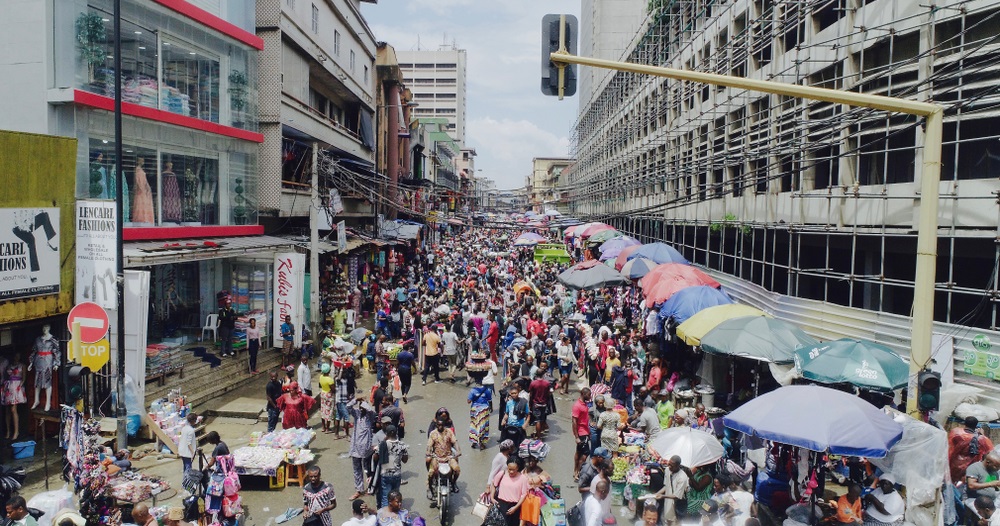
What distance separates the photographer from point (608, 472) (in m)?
8.59

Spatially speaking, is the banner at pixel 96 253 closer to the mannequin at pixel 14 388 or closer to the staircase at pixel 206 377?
the mannequin at pixel 14 388

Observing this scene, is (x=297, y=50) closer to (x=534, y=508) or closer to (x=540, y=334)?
(x=540, y=334)

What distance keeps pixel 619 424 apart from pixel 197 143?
41.4 feet

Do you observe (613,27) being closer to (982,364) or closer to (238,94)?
(238,94)

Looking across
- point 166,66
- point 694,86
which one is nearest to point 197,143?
point 166,66

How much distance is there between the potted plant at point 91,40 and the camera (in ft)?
43.5

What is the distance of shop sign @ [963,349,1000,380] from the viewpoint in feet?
34.3

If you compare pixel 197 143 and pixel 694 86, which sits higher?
pixel 694 86

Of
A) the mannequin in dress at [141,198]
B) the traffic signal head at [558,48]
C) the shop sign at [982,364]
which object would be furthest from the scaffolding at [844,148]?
the mannequin in dress at [141,198]

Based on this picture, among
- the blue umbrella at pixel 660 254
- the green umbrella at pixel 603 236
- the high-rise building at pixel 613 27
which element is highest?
the high-rise building at pixel 613 27

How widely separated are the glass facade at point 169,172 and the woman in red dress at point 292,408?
18.2ft

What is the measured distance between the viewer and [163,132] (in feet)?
52.0

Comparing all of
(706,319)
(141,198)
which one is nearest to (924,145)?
(706,319)

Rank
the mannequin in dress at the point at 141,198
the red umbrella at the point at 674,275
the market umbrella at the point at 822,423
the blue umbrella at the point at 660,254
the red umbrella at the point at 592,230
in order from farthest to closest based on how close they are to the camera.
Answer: the red umbrella at the point at 592,230, the blue umbrella at the point at 660,254, the red umbrella at the point at 674,275, the mannequin in dress at the point at 141,198, the market umbrella at the point at 822,423
